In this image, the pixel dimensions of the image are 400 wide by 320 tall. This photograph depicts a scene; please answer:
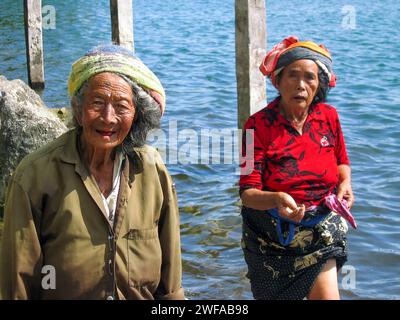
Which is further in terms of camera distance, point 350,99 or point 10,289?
point 350,99

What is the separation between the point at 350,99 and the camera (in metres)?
13.0

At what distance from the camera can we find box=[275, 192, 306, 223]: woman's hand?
12.1 feet

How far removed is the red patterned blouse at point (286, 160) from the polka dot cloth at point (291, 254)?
160mm

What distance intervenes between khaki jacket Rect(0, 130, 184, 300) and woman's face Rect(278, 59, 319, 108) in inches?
44.8

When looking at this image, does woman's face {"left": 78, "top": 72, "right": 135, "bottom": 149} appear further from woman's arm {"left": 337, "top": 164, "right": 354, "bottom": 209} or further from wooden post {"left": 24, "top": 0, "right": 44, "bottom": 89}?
wooden post {"left": 24, "top": 0, "right": 44, "bottom": 89}

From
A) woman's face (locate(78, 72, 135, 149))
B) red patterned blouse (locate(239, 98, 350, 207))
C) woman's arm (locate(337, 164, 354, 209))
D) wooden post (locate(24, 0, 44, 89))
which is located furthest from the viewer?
wooden post (locate(24, 0, 44, 89))

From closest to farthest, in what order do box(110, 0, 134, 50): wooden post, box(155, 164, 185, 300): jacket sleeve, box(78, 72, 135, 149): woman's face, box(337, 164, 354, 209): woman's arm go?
box(78, 72, 135, 149): woman's face < box(155, 164, 185, 300): jacket sleeve < box(337, 164, 354, 209): woman's arm < box(110, 0, 134, 50): wooden post

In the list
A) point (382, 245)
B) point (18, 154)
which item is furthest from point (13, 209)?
point (382, 245)

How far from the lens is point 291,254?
3992mm

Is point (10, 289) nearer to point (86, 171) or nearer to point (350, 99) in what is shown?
point (86, 171)

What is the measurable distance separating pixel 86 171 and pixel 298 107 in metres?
1.38

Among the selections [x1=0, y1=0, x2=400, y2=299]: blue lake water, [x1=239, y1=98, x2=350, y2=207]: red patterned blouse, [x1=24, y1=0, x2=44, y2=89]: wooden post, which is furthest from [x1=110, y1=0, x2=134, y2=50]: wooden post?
[x1=239, y1=98, x2=350, y2=207]: red patterned blouse

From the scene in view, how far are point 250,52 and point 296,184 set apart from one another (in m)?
3.20

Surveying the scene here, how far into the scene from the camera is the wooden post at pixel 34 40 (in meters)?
12.3
